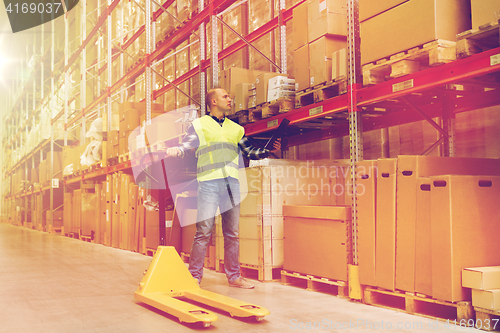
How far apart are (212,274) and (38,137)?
61.7 feet

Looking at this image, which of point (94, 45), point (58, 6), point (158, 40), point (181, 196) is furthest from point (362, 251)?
point (58, 6)

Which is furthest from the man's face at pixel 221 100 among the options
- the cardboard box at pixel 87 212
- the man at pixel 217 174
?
the cardboard box at pixel 87 212

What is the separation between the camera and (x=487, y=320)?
2.72 metres

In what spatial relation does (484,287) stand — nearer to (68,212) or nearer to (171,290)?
(171,290)

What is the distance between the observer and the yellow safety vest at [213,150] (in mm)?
4328

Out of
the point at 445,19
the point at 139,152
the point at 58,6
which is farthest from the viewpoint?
the point at 58,6

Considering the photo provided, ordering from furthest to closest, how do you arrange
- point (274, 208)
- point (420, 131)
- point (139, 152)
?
1. point (139, 152)
2. point (420, 131)
3. point (274, 208)

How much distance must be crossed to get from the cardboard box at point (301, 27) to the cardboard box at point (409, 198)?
73.5 inches

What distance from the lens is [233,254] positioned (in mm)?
4445

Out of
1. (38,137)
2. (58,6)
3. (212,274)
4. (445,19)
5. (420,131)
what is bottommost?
(212,274)

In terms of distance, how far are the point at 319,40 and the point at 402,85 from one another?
4.20 ft

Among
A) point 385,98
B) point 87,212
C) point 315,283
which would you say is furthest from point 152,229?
point 385,98

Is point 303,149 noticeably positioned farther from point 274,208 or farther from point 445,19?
point 445,19

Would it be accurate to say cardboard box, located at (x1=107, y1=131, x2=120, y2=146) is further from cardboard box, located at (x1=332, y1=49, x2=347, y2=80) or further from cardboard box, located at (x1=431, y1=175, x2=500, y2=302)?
cardboard box, located at (x1=431, y1=175, x2=500, y2=302)
